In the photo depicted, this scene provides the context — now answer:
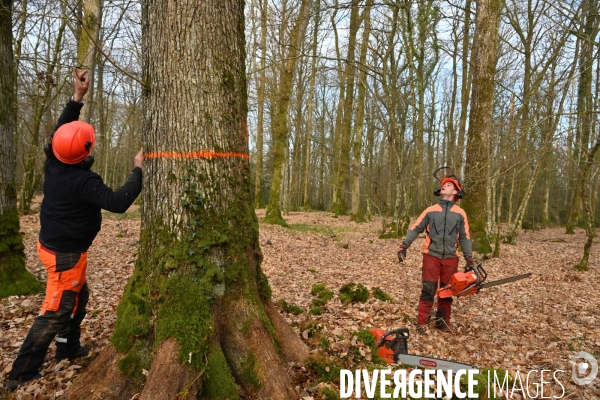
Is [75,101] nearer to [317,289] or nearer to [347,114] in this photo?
[317,289]

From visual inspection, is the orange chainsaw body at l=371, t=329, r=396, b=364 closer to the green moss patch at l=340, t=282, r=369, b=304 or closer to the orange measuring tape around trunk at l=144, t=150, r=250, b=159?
the green moss patch at l=340, t=282, r=369, b=304

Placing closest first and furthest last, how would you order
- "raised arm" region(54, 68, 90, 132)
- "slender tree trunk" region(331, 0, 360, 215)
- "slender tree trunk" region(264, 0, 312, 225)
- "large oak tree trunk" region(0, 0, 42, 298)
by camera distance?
"raised arm" region(54, 68, 90, 132)
"large oak tree trunk" region(0, 0, 42, 298)
"slender tree trunk" region(264, 0, 312, 225)
"slender tree trunk" region(331, 0, 360, 215)

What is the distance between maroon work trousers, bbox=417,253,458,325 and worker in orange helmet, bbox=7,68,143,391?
390 cm

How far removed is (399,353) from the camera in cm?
371

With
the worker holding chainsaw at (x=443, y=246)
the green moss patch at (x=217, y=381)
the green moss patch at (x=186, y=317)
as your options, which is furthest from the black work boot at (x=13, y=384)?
the worker holding chainsaw at (x=443, y=246)

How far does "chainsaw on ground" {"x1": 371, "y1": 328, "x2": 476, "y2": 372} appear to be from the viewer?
138 inches

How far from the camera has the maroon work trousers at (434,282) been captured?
4.96 m

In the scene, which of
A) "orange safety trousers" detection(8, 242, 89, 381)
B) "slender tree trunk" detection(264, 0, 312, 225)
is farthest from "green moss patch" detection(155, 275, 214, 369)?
"slender tree trunk" detection(264, 0, 312, 225)

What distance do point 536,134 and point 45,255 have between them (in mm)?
15276

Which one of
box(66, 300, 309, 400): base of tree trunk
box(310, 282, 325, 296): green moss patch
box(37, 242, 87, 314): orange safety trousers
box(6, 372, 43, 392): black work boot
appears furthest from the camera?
box(310, 282, 325, 296): green moss patch

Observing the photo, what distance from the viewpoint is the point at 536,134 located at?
13516 mm

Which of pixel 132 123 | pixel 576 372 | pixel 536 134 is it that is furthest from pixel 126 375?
pixel 132 123

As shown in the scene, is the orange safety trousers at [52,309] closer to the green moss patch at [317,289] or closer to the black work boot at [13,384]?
the black work boot at [13,384]

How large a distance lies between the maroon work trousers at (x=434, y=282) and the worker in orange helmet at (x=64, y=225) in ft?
12.8
